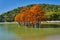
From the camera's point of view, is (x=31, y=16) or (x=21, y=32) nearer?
(x=21, y=32)

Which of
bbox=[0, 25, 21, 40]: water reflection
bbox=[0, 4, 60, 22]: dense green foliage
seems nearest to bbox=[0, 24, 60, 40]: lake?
bbox=[0, 25, 21, 40]: water reflection

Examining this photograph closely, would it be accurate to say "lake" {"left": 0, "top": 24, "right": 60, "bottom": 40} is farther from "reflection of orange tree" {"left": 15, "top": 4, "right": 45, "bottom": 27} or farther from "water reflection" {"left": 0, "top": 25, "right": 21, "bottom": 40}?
"reflection of orange tree" {"left": 15, "top": 4, "right": 45, "bottom": 27}

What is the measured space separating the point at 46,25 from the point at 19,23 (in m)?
0.77

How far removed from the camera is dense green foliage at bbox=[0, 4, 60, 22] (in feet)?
13.6

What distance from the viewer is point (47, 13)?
4.41 meters

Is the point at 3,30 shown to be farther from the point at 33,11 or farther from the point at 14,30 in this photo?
the point at 33,11

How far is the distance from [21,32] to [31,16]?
2.13 feet

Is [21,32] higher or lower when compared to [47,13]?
lower

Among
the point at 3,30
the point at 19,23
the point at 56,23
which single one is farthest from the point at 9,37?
the point at 56,23

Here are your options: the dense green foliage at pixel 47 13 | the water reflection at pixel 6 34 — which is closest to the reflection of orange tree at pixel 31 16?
the dense green foliage at pixel 47 13

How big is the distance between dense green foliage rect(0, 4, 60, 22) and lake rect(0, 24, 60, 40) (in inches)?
7.9

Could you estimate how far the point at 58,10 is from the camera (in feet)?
14.8

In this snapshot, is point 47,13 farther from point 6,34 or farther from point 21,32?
point 6,34

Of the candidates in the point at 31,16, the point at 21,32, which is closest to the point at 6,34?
the point at 21,32
